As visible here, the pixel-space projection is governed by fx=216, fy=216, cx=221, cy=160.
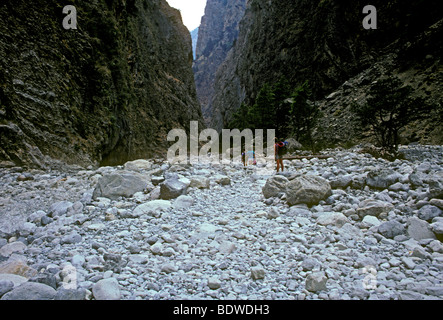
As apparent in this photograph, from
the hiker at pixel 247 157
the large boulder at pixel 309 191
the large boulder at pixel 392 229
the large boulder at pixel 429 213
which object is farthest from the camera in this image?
the hiker at pixel 247 157

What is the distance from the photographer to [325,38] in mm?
36219

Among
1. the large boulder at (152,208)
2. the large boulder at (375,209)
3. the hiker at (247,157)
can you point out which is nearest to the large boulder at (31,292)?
the large boulder at (152,208)

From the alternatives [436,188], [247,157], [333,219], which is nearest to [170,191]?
[333,219]

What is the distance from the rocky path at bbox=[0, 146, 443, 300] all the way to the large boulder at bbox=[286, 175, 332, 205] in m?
0.02

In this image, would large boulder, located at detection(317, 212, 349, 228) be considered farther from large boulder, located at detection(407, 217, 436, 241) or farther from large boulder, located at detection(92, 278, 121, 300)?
large boulder, located at detection(92, 278, 121, 300)

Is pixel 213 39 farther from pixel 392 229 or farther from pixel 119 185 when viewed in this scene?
pixel 392 229

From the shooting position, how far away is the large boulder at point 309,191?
487 cm

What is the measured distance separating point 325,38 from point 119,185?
4225 cm

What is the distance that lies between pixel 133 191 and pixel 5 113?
6.21 meters

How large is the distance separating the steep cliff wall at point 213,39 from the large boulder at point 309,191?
388 ft

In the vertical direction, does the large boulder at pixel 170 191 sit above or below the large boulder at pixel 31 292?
above

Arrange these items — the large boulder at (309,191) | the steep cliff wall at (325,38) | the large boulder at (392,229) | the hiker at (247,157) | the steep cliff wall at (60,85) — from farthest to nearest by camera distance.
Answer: the steep cliff wall at (325,38), the hiker at (247,157), the steep cliff wall at (60,85), the large boulder at (309,191), the large boulder at (392,229)

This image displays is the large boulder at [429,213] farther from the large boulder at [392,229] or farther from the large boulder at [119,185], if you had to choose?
the large boulder at [119,185]

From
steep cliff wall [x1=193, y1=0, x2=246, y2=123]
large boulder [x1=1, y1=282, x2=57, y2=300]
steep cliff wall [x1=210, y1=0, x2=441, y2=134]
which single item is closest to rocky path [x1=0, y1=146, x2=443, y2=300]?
large boulder [x1=1, y1=282, x2=57, y2=300]
